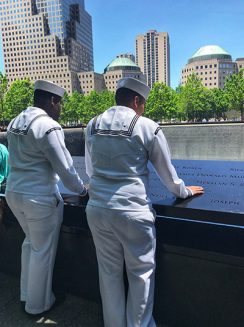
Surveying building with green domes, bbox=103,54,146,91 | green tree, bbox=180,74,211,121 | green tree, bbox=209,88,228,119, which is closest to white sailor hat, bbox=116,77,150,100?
green tree, bbox=180,74,211,121

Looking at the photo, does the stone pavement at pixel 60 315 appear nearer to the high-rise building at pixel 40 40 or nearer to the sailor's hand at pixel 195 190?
the sailor's hand at pixel 195 190

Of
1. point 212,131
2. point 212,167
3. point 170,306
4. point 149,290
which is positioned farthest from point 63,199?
point 212,131

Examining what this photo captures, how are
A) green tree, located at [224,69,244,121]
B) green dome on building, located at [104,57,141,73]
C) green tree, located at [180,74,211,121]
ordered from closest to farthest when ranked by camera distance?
green tree, located at [224,69,244,121] < green tree, located at [180,74,211,121] < green dome on building, located at [104,57,141,73]

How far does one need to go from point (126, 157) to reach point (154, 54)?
631 ft

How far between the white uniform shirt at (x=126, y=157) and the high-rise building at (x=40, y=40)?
123 metres

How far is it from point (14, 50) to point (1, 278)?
14494cm

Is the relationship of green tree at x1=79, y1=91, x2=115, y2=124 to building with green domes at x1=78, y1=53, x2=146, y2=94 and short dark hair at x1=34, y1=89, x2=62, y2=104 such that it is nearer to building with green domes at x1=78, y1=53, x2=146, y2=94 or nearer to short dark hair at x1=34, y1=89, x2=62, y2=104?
building with green domes at x1=78, y1=53, x2=146, y2=94

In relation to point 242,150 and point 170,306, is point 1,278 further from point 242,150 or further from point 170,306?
point 242,150

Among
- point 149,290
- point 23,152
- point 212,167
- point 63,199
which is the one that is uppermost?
point 23,152

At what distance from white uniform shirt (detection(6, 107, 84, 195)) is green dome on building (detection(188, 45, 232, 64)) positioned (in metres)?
130

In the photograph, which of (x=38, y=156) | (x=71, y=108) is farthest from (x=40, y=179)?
(x=71, y=108)

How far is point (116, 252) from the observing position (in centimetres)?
223

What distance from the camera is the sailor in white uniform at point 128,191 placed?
205 centimetres

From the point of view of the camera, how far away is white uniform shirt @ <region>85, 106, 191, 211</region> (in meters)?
2.04
